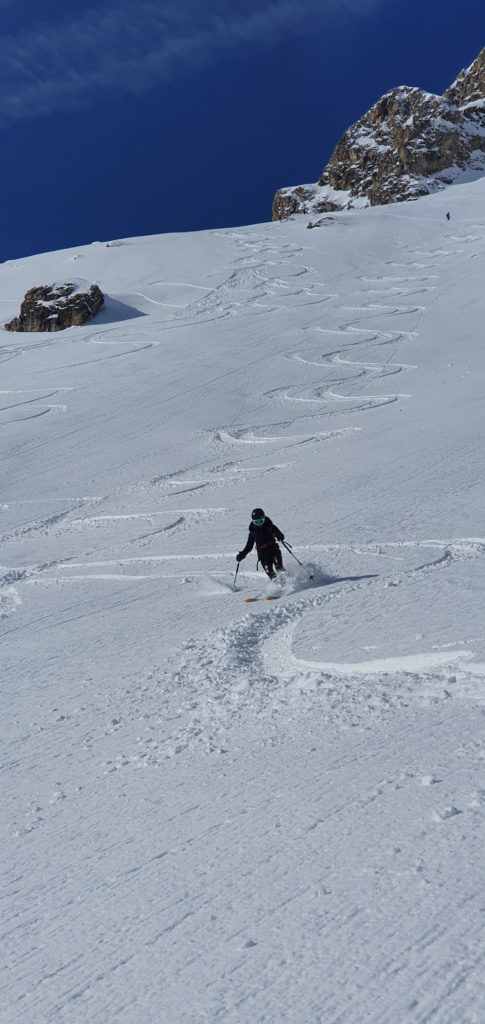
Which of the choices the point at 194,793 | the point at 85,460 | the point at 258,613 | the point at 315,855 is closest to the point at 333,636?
the point at 258,613

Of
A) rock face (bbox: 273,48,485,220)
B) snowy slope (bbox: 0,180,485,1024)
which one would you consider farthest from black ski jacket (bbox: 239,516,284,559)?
rock face (bbox: 273,48,485,220)

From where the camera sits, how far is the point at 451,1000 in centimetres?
256

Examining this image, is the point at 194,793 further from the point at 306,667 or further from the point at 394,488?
the point at 394,488

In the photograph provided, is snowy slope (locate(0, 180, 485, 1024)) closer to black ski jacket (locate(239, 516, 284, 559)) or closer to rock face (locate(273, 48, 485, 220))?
black ski jacket (locate(239, 516, 284, 559))

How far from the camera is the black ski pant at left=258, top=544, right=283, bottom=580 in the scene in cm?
855

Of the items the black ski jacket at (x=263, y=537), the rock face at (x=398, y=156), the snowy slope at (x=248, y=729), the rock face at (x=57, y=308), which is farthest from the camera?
the rock face at (x=398, y=156)

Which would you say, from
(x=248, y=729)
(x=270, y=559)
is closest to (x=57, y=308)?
(x=270, y=559)

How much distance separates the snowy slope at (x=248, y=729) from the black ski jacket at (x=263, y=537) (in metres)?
0.47

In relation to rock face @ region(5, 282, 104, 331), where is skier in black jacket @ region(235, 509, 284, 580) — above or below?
below

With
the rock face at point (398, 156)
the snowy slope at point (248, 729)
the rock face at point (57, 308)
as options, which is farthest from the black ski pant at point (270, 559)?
the rock face at point (398, 156)

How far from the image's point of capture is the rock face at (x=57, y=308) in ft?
130

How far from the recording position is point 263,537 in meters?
8.46

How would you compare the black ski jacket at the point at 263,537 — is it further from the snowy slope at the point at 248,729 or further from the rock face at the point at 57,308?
Result: the rock face at the point at 57,308

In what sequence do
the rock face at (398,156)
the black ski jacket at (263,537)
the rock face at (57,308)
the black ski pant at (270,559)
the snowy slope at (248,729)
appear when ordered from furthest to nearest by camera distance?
1. the rock face at (398,156)
2. the rock face at (57,308)
3. the black ski pant at (270,559)
4. the black ski jacket at (263,537)
5. the snowy slope at (248,729)
